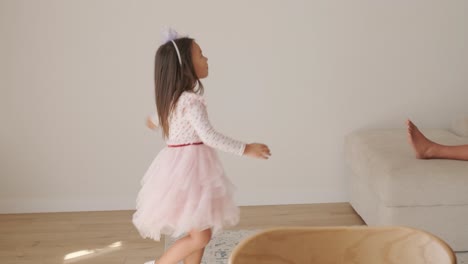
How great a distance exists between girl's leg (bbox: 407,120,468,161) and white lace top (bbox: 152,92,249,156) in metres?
1.04

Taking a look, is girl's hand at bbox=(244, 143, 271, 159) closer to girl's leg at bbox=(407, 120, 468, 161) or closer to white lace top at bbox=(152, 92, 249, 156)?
white lace top at bbox=(152, 92, 249, 156)

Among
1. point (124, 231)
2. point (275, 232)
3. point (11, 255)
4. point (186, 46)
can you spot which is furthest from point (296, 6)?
point (275, 232)

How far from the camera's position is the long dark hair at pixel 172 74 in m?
2.15

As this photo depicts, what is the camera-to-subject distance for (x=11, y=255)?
2762 mm

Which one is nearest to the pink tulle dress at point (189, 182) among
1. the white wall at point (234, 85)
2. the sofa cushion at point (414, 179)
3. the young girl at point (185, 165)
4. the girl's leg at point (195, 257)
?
the young girl at point (185, 165)

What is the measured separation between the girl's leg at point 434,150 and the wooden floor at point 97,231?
61cm

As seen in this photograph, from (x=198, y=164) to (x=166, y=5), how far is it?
1.40m

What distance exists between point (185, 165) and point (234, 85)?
1.30m

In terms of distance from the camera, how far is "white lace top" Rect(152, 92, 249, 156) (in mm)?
2098

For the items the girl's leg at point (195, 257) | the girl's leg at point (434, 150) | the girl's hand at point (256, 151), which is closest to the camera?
the girl's hand at point (256, 151)

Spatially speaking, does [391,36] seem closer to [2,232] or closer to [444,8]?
[444,8]

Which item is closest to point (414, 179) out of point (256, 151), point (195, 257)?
point (256, 151)

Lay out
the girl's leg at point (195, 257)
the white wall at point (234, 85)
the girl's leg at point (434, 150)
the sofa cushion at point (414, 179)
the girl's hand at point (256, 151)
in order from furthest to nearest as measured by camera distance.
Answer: the white wall at point (234, 85), the girl's leg at point (434, 150), the sofa cushion at point (414, 179), the girl's leg at point (195, 257), the girl's hand at point (256, 151)

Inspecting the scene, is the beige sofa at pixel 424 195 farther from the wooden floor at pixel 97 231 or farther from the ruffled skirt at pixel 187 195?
the ruffled skirt at pixel 187 195
